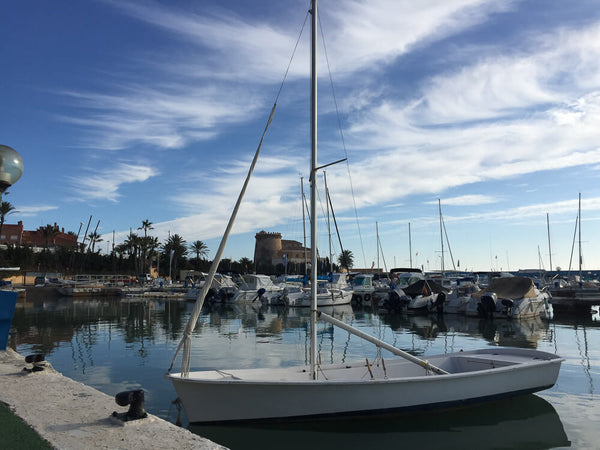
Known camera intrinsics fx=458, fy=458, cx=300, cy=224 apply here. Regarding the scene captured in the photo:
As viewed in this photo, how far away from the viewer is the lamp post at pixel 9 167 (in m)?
7.29

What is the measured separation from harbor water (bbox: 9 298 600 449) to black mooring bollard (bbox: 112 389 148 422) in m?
1.97

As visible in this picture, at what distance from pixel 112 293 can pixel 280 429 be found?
51.0 m

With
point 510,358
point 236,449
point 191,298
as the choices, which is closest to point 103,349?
point 236,449

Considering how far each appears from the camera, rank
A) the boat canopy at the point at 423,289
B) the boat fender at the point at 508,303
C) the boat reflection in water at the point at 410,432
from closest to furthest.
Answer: the boat reflection in water at the point at 410,432 < the boat fender at the point at 508,303 < the boat canopy at the point at 423,289

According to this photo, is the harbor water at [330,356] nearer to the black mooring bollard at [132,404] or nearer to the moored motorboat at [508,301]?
the moored motorboat at [508,301]

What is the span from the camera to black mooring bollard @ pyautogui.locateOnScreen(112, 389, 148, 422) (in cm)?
663

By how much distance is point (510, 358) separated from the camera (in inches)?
435

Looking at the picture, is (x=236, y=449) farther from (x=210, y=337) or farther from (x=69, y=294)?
(x=69, y=294)

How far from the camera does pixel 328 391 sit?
27.6 feet

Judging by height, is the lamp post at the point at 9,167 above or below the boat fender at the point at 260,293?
above

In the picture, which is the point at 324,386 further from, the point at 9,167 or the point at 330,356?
the point at 330,356

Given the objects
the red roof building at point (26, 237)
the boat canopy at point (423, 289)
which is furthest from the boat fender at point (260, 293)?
the red roof building at point (26, 237)

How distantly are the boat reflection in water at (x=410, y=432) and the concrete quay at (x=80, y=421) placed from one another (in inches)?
76.9

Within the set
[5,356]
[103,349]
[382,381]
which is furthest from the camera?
[103,349]
